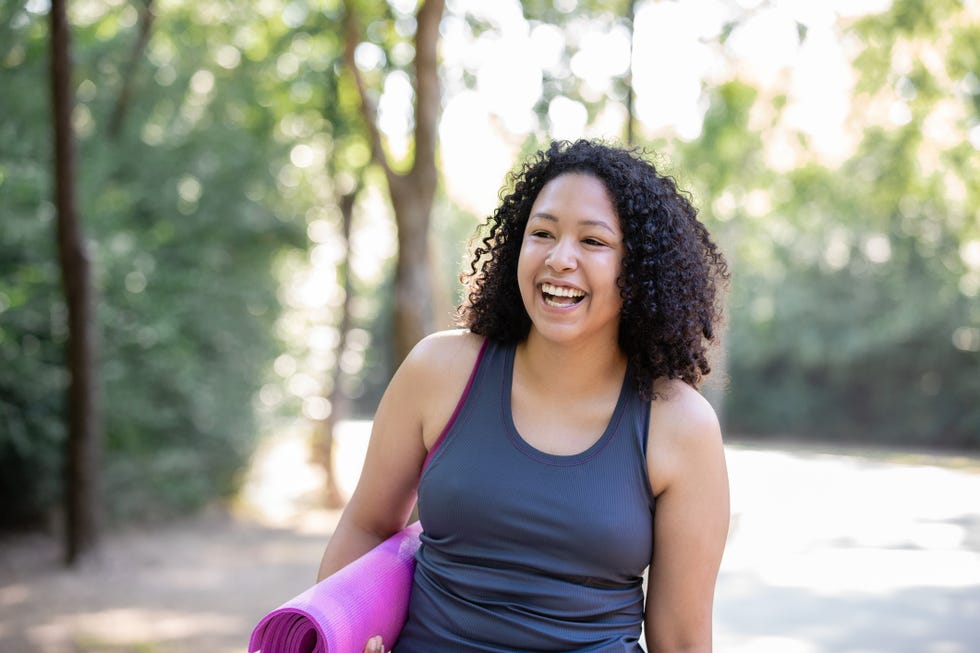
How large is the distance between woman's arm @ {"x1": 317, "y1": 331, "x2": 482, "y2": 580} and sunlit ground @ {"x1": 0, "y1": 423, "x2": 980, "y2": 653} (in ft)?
14.3

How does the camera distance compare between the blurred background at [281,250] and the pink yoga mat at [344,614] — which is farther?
the blurred background at [281,250]

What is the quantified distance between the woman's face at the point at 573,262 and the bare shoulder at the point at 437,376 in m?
0.20

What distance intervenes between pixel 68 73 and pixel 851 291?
1887 cm

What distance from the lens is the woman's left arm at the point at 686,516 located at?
200 centimetres

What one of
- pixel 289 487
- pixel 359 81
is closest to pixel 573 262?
pixel 359 81

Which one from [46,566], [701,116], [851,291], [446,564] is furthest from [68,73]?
[851,291]

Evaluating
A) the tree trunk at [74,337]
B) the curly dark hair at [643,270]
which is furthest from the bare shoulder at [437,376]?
the tree trunk at [74,337]

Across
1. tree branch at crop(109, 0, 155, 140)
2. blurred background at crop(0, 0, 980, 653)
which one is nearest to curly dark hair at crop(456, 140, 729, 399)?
blurred background at crop(0, 0, 980, 653)

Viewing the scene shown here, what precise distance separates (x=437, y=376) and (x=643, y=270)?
1.62 feet

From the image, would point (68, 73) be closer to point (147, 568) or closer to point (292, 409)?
point (147, 568)

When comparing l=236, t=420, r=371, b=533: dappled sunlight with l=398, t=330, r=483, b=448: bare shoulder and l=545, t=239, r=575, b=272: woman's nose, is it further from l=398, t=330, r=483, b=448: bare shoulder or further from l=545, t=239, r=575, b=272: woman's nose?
l=545, t=239, r=575, b=272: woman's nose

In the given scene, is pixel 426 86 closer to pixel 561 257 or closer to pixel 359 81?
pixel 359 81

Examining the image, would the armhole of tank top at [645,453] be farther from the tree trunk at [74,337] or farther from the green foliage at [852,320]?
the green foliage at [852,320]

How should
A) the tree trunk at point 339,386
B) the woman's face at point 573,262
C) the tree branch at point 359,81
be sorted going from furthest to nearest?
the tree trunk at point 339,386, the tree branch at point 359,81, the woman's face at point 573,262
